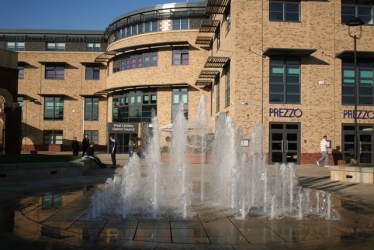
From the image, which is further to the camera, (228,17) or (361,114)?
(228,17)

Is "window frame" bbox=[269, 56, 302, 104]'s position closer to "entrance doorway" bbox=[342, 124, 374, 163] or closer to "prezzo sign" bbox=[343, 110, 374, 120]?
"prezzo sign" bbox=[343, 110, 374, 120]

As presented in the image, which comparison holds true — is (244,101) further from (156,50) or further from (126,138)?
(126,138)

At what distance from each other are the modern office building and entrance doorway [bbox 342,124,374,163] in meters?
0.06

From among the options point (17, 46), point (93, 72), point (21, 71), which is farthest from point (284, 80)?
point (17, 46)

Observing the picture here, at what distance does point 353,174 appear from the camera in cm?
1630

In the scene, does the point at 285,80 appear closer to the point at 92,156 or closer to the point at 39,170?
the point at 92,156

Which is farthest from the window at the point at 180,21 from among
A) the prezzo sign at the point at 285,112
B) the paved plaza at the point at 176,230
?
the paved plaza at the point at 176,230

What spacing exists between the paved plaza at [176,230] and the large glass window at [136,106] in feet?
94.6

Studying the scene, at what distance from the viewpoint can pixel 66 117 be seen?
47.2m

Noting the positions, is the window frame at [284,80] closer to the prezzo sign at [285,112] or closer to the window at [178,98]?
the prezzo sign at [285,112]

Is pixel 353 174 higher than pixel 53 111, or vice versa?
pixel 53 111

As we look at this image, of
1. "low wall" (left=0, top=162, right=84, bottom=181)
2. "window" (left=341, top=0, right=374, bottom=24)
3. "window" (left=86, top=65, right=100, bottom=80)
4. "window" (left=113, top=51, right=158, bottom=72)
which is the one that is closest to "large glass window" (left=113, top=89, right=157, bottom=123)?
"window" (left=113, top=51, right=158, bottom=72)

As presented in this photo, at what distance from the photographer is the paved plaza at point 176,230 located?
6.48 meters

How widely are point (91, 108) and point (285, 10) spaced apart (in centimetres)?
2773
